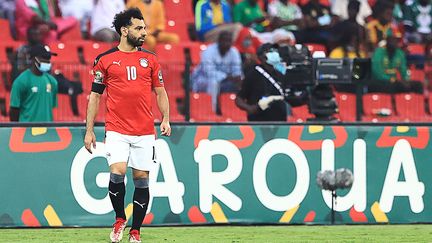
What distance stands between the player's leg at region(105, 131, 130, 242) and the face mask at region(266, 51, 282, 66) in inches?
151

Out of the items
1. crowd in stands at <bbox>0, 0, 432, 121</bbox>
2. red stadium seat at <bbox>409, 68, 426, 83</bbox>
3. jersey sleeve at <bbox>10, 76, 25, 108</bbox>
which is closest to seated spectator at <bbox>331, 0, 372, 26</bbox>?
crowd in stands at <bbox>0, 0, 432, 121</bbox>

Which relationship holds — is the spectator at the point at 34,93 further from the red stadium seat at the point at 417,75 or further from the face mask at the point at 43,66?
the red stadium seat at the point at 417,75

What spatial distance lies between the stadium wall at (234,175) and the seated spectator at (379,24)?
7.23 metres

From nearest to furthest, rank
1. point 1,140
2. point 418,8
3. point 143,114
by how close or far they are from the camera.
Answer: point 143,114
point 1,140
point 418,8

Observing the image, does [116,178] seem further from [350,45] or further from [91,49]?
[350,45]

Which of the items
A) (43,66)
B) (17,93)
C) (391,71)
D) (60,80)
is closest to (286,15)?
(391,71)

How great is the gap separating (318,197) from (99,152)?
Answer: 7.70 feet

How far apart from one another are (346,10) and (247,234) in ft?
32.4

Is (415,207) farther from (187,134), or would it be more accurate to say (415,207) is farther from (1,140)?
(1,140)

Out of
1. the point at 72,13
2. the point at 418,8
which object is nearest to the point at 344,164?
the point at 72,13

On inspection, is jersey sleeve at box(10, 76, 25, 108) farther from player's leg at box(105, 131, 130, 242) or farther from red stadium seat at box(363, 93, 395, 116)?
red stadium seat at box(363, 93, 395, 116)

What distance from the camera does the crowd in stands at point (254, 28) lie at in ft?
52.0

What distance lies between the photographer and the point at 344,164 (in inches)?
458

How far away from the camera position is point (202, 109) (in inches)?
532
